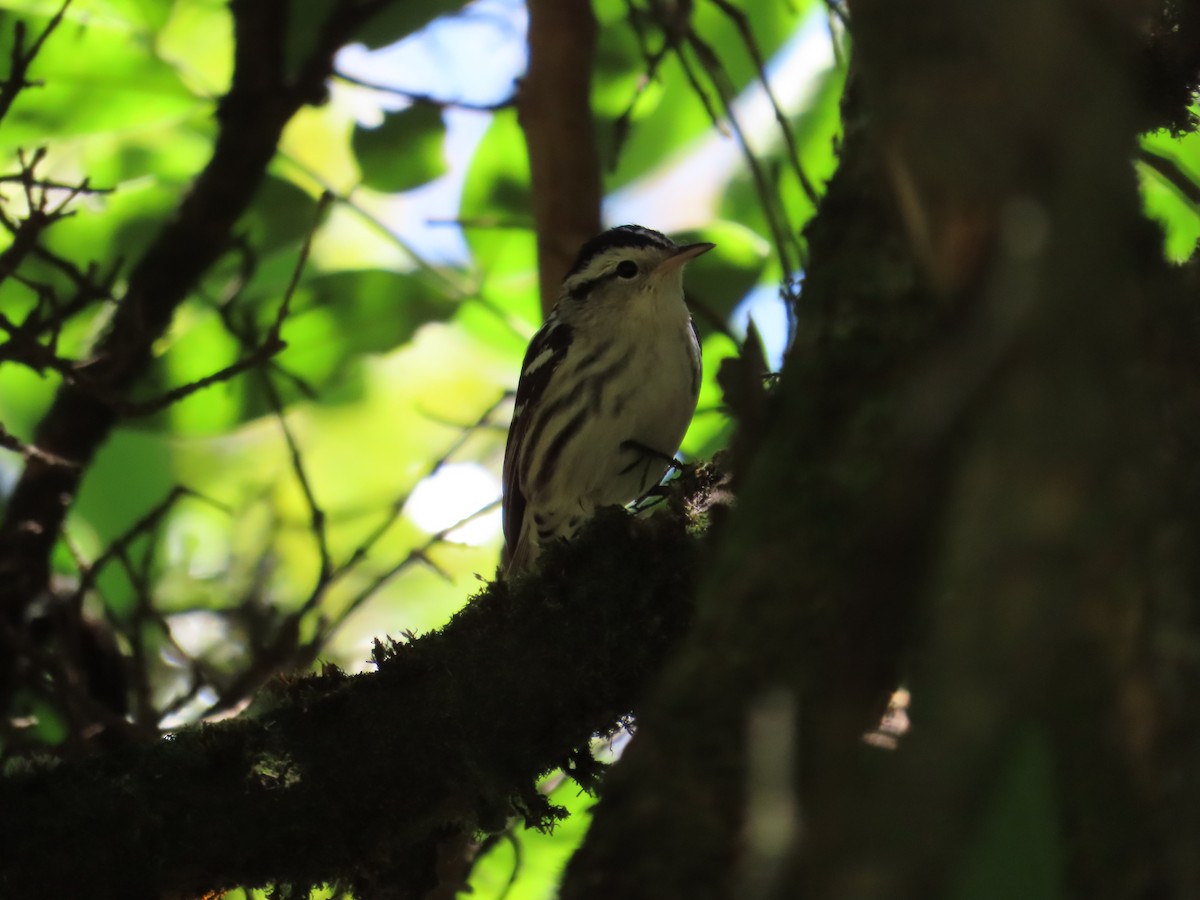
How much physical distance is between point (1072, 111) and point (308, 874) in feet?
7.60

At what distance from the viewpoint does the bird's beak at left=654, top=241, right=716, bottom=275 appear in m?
4.75

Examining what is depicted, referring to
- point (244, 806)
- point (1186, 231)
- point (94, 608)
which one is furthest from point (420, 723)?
point (94, 608)

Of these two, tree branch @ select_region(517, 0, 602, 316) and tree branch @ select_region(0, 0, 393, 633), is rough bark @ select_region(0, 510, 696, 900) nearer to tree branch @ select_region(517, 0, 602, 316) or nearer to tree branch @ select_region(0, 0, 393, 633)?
tree branch @ select_region(517, 0, 602, 316)

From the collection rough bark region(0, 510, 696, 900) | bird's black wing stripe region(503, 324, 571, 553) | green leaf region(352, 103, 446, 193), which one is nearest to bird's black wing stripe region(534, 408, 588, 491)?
bird's black wing stripe region(503, 324, 571, 553)

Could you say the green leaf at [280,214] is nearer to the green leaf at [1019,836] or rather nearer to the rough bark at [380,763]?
the rough bark at [380,763]

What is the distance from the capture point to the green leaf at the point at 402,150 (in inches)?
192

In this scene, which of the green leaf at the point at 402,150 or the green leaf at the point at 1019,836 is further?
the green leaf at the point at 402,150

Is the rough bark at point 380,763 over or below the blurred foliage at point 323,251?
below

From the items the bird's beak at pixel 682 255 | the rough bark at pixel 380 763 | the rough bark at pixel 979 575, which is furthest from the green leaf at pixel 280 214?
the rough bark at pixel 979 575

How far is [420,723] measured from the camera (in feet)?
9.32

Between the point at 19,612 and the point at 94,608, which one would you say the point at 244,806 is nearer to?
the point at 19,612

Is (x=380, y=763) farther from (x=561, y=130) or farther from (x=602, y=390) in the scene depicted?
(x=561, y=130)

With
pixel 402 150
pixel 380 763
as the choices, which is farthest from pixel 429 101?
pixel 380 763

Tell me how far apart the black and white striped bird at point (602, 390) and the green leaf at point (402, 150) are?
0.68 meters
